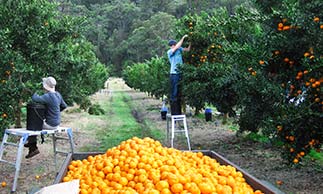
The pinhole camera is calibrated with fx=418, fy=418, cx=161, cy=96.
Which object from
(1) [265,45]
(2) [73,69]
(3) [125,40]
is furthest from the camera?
(3) [125,40]

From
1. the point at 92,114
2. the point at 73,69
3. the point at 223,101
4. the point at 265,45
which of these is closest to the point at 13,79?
the point at 73,69

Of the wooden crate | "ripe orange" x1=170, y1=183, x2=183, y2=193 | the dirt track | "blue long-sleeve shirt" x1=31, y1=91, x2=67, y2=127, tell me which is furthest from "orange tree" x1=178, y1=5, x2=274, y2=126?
"ripe orange" x1=170, y1=183, x2=183, y2=193

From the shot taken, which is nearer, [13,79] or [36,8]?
[13,79]

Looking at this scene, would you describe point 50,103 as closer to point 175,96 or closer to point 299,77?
point 175,96

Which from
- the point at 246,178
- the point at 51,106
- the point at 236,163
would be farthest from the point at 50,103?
the point at 246,178

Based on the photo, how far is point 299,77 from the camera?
614 cm

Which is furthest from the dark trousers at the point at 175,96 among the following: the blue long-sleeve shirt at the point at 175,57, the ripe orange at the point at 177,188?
the ripe orange at the point at 177,188

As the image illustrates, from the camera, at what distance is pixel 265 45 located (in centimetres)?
659

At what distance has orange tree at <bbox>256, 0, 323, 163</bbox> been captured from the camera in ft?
18.4

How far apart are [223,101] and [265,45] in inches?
107

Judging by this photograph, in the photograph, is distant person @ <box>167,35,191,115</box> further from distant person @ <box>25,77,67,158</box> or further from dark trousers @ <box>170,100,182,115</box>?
distant person @ <box>25,77,67,158</box>

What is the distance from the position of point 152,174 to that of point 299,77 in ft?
11.1

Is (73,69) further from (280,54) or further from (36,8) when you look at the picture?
(280,54)

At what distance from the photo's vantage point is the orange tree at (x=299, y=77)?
5.61 meters
